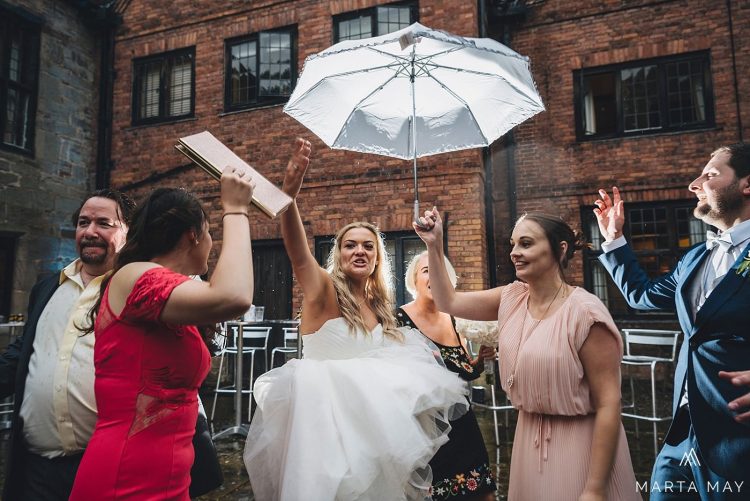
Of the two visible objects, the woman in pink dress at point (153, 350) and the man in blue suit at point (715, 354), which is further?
the man in blue suit at point (715, 354)

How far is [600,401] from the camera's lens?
1701 mm

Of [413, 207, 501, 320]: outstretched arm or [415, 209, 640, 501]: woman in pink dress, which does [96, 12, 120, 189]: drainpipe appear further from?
[415, 209, 640, 501]: woman in pink dress

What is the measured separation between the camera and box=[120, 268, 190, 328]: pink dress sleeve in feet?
4.33

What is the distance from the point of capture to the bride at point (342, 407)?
1.77 meters

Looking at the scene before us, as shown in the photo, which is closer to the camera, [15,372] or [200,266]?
[200,266]

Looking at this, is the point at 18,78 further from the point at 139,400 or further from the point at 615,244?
the point at 615,244

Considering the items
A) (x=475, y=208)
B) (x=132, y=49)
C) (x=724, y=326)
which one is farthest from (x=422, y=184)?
(x=132, y=49)

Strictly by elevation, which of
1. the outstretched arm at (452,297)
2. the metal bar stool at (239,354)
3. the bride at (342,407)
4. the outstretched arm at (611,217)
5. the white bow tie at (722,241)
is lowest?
the metal bar stool at (239,354)

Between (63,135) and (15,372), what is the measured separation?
8.85 meters

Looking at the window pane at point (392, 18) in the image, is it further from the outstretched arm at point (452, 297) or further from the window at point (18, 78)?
the outstretched arm at point (452, 297)

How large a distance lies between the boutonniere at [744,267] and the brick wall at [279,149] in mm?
5632

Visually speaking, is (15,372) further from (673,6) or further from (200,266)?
(673,6)

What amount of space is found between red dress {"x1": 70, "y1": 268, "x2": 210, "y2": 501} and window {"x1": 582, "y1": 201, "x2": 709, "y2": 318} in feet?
26.6

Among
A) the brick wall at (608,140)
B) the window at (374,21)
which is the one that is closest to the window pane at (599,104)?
the brick wall at (608,140)
